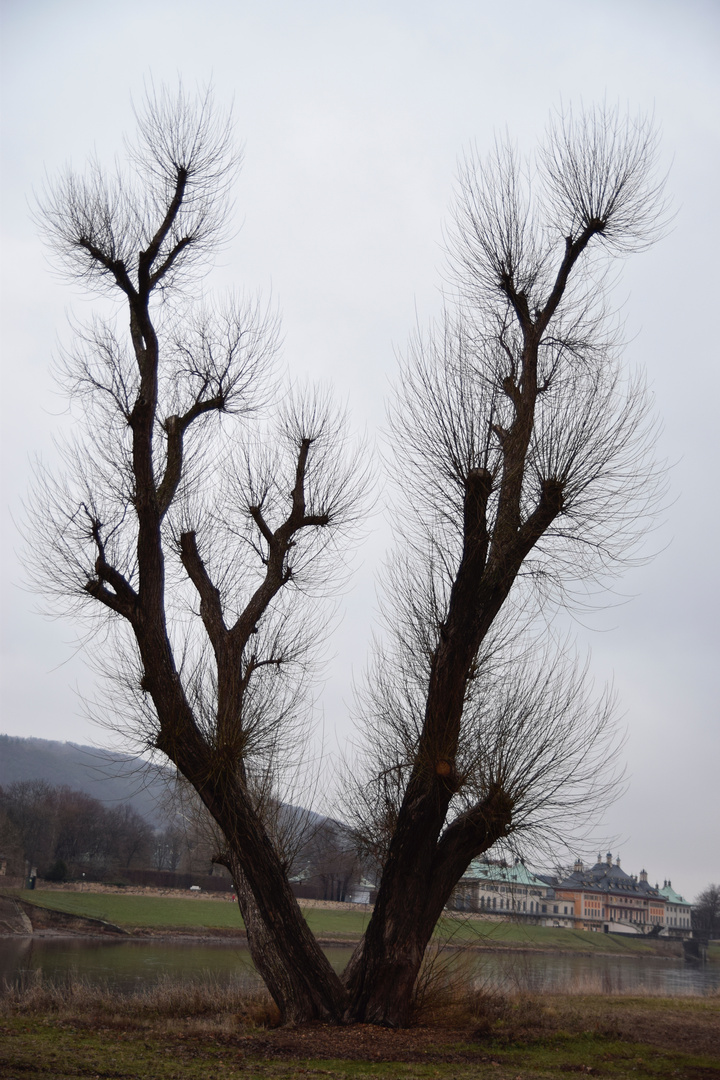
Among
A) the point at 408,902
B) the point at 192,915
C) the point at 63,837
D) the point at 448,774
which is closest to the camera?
the point at 448,774

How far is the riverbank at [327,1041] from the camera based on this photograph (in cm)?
723

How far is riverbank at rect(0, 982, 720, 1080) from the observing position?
723cm

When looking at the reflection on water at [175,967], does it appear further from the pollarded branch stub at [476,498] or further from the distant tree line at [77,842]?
the distant tree line at [77,842]

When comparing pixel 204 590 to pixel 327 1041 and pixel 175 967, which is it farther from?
pixel 175 967

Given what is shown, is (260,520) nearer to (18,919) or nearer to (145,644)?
(145,644)

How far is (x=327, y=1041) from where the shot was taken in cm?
880

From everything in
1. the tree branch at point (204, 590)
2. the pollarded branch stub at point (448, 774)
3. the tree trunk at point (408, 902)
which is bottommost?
the tree trunk at point (408, 902)

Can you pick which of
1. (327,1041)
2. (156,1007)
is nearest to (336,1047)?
(327,1041)

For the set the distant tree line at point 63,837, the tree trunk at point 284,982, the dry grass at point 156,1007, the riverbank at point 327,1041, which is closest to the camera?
the riverbank at point 327,1041

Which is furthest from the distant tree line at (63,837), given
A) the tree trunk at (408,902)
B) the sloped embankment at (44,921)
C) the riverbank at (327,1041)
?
the tree trunk at (408,902)

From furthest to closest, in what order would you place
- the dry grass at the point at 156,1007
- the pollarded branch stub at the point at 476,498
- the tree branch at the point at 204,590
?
the tree branch at the point at 204,590 < the dry grass at the point at 156,1007 < the pollarded branch stub at the point at 476,498

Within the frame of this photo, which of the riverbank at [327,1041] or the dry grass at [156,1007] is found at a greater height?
the riverbank at [327,1041]

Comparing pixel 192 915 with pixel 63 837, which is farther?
pixel 63 837

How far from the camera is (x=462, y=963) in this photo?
11.9 meters
